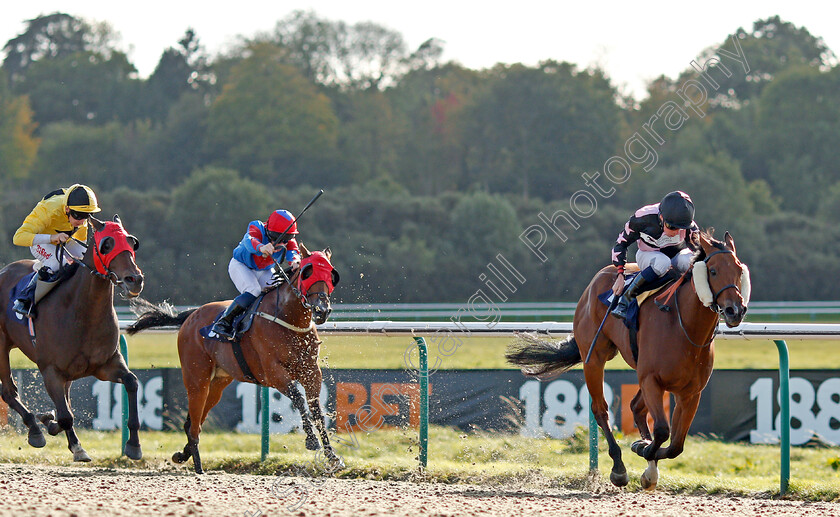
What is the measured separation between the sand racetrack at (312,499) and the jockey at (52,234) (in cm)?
138

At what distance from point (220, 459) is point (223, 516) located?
3.23 meters

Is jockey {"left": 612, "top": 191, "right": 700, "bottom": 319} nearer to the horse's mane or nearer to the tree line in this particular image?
the horse's mane

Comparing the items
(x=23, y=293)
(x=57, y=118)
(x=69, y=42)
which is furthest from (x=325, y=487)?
(x=69, y=42)

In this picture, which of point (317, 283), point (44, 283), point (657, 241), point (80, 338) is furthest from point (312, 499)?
A: point (44, 283)

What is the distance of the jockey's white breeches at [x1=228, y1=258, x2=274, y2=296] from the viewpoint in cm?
746

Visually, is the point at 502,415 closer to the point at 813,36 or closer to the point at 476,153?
the point at 476,153

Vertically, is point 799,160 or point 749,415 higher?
point 799,160

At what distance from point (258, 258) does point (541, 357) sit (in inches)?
92.5

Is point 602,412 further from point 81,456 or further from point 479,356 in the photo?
point 479,356

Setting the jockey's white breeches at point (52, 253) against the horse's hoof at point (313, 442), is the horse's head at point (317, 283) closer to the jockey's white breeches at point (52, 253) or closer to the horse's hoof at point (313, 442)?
the horse's hoof at point (313, 442)

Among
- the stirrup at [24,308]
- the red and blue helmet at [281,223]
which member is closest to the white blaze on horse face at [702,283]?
the red and blue helmet at [281,223]

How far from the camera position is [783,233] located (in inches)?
1309

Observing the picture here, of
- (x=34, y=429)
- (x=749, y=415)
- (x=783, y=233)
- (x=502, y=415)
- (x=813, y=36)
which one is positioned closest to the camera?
(x=34, y=429)

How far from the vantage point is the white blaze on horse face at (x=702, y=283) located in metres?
5.59
